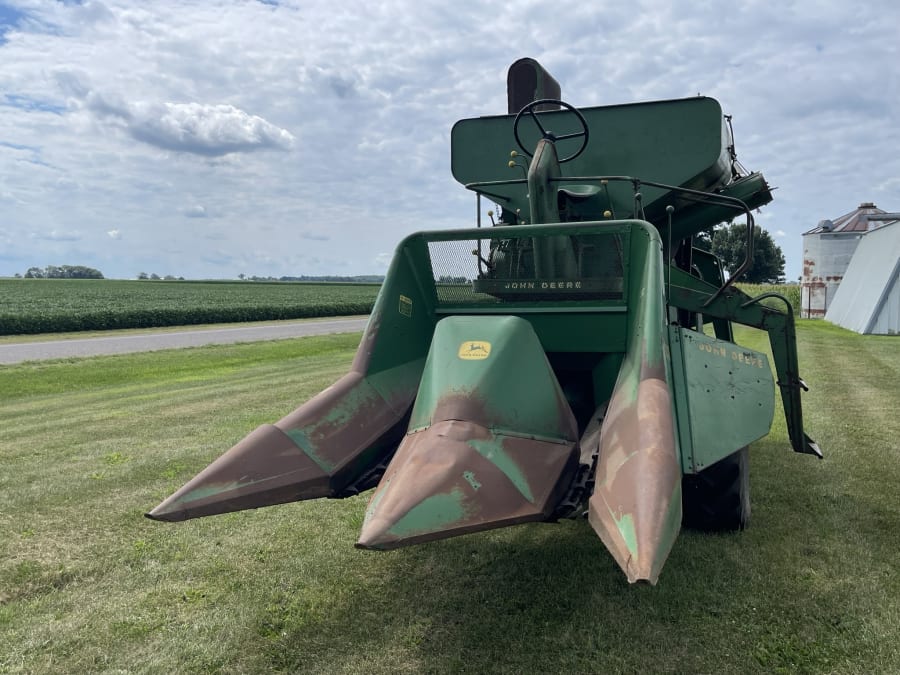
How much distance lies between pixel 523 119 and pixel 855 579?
11.6 feet

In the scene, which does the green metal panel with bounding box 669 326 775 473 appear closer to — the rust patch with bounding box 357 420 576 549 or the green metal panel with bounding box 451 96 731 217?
the rust patch with bounding box 357 420 576 549

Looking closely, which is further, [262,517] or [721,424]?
[262,517]

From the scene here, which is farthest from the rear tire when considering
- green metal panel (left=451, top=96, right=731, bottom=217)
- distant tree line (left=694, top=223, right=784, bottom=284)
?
distant tree line (left=694, top=223, right=784, bottom=284)

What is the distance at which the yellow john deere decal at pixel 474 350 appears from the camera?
9.49ft

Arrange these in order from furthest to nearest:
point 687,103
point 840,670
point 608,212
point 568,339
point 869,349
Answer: point 869,349, point 687,103, point 608,212, point 568,339, point 840,670

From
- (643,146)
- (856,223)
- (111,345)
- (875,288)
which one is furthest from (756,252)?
(643,146)

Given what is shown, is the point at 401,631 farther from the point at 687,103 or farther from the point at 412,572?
the point at 687,103

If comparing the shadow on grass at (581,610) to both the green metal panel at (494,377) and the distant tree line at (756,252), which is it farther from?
the distant tree line at (756,252)

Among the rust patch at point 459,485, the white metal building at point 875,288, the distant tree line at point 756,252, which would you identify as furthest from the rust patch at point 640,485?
the distant tree line at point 756,252

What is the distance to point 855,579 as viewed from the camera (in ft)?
10.2

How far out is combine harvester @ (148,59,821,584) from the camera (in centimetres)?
236

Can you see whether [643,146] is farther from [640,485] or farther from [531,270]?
[640,485]

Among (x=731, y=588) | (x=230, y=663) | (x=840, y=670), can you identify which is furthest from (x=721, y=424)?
(x=230, y=663)

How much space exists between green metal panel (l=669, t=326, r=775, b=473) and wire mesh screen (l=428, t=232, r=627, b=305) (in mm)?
560
